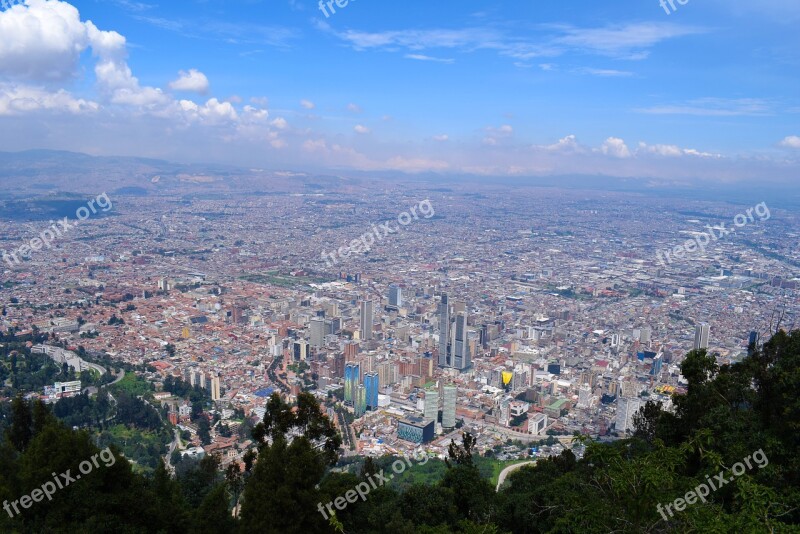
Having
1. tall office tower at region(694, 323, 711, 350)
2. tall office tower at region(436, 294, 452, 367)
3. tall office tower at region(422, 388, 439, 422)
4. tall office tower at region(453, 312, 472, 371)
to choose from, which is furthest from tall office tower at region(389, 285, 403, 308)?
tall office tower at region(694, 323, 711, 350)

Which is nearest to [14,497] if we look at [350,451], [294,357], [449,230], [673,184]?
[350,451]

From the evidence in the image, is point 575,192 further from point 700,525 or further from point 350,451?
point 700,525

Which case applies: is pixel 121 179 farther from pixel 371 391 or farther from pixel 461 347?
pixel 371 391

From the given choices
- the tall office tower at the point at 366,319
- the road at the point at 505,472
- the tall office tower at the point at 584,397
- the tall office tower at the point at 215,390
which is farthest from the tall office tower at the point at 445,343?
the tall office tower at the point at 215,390

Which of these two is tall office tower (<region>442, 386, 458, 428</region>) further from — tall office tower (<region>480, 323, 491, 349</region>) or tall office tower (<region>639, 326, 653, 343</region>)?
tall office tower (<region>639, 326, 653, 343</region>)

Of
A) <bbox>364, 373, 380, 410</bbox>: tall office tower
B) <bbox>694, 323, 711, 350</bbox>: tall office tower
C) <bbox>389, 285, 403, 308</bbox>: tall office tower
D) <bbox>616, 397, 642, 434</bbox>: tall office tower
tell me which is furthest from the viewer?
<bbox>389, 285, 403, 308</bbox>: tall office tower

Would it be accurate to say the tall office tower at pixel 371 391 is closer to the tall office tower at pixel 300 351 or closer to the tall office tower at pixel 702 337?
the tall office tower at pixel 300 351

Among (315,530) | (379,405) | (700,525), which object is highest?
(700,525)
